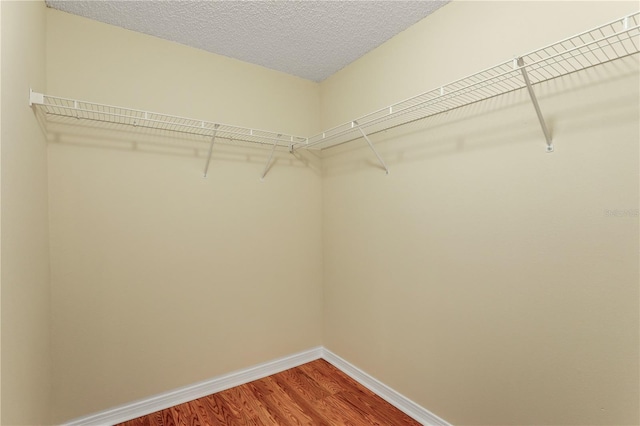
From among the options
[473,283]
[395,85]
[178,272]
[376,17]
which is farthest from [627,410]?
[178,272]

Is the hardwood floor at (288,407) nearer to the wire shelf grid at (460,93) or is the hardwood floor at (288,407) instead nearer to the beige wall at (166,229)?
the beige wall at (166,229)

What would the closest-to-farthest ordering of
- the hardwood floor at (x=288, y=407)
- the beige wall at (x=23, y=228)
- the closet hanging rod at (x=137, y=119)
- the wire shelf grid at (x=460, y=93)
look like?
1. the beige wall at (x=23, y=228)
2. the wire shelf grid at (x=460, y=93)
3. the closet hanging rod at (x=137, y=119)
4. the hardwood floor at (x=288, y=407)

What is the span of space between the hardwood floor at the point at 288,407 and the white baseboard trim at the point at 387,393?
33 mm

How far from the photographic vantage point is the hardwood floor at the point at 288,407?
1.77 meters

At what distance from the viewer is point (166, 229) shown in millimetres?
1911

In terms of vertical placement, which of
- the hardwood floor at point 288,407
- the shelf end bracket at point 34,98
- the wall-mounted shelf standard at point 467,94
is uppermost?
the wall-mounted shelf standard at point 467,94

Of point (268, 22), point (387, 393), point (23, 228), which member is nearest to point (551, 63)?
point (268, 22)

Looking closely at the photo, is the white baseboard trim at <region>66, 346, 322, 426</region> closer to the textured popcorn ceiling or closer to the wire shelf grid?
the wire shelf grid

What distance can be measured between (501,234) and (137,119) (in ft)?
6.81

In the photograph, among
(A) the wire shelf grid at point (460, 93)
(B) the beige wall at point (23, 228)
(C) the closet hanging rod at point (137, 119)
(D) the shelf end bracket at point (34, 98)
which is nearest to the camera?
(B) the beige wall at point (23, 228)

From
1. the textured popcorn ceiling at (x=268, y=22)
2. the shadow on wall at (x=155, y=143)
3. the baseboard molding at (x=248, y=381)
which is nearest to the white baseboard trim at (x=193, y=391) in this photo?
the baseboard molding at (x=248, y=381)

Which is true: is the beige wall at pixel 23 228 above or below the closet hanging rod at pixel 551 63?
below

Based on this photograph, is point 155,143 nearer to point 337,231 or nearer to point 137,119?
point 137,119

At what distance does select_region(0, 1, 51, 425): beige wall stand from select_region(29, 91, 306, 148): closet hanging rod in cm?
12
